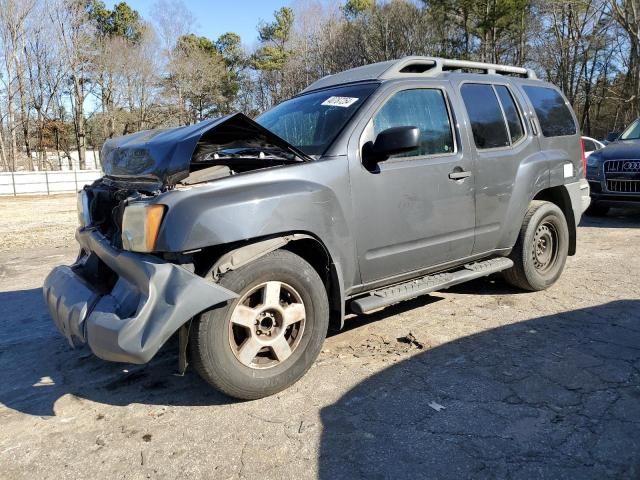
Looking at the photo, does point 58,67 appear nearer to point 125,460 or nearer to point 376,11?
point 376,11

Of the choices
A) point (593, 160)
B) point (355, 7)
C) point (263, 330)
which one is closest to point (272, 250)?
point (263, 330)

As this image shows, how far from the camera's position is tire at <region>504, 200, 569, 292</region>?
4719 millimetres

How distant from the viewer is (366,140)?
3.50 metres

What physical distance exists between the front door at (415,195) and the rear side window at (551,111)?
138cm

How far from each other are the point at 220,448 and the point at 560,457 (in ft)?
5.37

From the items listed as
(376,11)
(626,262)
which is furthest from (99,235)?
(376,11)

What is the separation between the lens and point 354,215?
11.1 feet

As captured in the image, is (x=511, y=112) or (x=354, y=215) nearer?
(x=354, y=215)

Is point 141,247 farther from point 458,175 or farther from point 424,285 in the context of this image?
point 458,175

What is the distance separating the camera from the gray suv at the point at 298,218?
2.72 m

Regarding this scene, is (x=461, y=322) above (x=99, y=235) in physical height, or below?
below

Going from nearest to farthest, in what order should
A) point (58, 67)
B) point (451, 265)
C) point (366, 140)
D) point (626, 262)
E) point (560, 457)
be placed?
point (560, 457), point (366, 140), point (451, 265), point (626, 262), point (58, 67)

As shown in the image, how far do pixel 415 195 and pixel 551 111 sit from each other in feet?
7.68

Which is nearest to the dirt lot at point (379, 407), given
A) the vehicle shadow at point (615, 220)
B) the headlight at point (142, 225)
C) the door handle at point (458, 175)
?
the headlight at point (142, 225)
